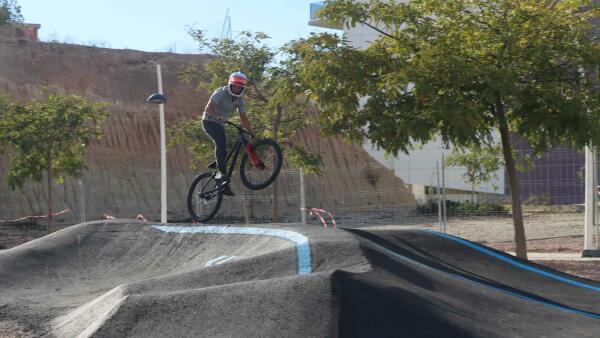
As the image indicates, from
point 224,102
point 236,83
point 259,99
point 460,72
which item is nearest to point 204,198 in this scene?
point 224,102

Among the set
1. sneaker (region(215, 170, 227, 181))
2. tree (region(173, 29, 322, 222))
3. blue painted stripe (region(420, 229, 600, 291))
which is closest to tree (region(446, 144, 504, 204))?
tree (region(173, 29, 322, 222))

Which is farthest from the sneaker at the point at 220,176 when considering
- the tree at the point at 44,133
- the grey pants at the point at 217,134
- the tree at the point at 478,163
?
the tree at the point at 478,163

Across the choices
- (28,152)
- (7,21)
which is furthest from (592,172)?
(7,21)

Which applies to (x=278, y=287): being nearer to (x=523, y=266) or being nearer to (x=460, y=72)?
(x=523, y=266)

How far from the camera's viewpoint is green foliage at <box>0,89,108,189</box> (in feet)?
63.0

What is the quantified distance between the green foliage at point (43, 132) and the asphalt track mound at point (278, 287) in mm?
9528

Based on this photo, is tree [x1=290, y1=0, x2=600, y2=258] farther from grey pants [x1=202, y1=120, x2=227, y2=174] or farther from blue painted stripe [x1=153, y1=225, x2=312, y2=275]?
blue painted stripe [x1=153, y1=225, x2=312, y2=275]

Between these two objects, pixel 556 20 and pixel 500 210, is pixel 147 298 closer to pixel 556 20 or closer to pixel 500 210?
pixel 556 20

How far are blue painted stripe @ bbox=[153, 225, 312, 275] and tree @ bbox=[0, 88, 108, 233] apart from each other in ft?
33.7

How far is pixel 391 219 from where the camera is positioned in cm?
2467

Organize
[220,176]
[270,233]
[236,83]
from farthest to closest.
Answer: [220,176], [236,83], [270,233]

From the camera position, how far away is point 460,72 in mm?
10633

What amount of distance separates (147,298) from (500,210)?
21.8m

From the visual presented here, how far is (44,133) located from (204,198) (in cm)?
1072
